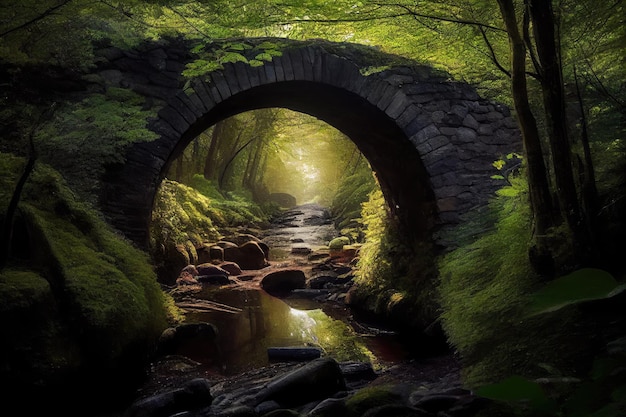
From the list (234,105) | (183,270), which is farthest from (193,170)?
(234,105)

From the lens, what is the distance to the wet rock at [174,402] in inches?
134

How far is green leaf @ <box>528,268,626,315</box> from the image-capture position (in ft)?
2.66

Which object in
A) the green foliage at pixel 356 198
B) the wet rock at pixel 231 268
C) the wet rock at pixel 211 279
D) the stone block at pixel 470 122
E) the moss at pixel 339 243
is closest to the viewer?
the stone block at pixel 470 122

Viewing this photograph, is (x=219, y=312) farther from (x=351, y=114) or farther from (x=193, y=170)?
(x=193, y=170)

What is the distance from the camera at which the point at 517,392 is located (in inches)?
31.5

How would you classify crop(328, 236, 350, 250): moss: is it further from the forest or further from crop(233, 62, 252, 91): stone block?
crop(233, 62, 252, 91): stone block

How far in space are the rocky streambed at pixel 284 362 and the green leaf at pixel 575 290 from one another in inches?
70.2

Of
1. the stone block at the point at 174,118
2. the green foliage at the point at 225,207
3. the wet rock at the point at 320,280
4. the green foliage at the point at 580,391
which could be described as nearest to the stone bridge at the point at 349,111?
the stone block at the point at 174,118

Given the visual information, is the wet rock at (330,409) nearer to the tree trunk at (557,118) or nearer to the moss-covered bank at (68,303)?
the tree trunk at (557,118)

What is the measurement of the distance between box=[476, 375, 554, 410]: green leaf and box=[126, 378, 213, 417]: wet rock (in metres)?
3.24

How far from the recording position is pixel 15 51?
4547 mm

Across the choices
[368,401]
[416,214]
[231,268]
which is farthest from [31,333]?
[231,268]

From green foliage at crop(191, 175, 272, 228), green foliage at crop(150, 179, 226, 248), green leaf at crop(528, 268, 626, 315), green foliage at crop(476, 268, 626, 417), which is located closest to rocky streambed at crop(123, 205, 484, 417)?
green foliage at crop(150, 179, 226, 248)

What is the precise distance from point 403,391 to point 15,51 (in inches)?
199
